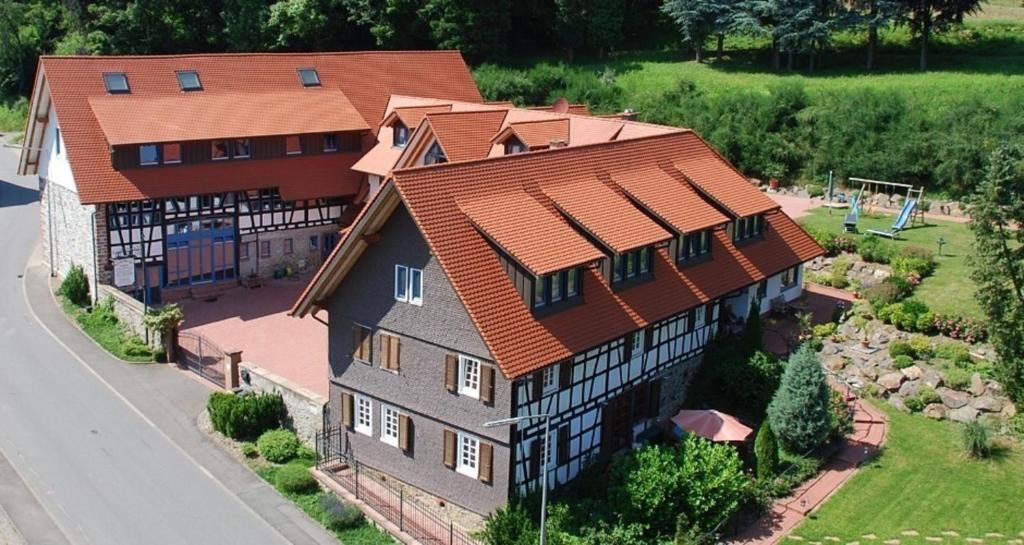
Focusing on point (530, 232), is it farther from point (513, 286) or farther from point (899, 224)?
point (899, 224)

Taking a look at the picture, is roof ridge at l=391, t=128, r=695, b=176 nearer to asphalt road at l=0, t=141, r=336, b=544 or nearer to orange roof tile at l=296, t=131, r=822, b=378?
orange roof tile at l=296, t=131, r=822, b=378

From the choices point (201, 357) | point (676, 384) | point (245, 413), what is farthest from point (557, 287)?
point (201, 357)

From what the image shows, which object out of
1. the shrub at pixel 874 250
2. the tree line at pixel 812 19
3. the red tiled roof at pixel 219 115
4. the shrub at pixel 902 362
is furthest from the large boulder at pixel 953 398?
the tree line at pixel 812 19

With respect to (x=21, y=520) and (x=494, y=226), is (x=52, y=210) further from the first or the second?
(x=494, y=226)

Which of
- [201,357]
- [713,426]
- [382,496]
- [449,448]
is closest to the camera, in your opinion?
[449,448]

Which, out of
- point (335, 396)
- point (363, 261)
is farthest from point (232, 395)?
point (363, 261)

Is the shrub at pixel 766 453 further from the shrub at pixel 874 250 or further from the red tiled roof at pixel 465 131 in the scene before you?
the red tiled roof at pixel 465 131
